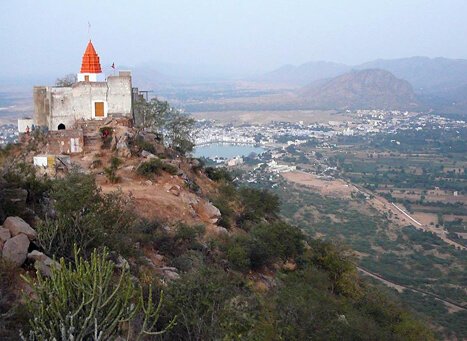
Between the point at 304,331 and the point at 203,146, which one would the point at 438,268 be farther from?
the point at 203,146

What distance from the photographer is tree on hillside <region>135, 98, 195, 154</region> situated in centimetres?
2384

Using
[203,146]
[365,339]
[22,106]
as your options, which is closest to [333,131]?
[203,146]

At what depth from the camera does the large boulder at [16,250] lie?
25.3 feet

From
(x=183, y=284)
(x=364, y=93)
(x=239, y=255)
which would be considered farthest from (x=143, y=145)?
(x=364, y=93)

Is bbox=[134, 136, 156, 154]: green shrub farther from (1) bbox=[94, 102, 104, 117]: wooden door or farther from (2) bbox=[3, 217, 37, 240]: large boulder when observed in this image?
(2) bbox=[3, 217, 37, 240]: large boulder

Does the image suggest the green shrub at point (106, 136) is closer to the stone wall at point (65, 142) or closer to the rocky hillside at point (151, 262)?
the rocky hillside at point (151, 262)

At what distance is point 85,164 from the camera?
18.6 metres

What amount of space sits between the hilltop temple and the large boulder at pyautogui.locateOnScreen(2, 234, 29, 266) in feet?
44.0

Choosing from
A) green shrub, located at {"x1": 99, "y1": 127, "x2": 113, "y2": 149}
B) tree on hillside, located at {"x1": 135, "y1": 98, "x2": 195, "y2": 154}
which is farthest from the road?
green shrub, located at {"x1": 99, "y1": 127, "x2": 113, "y2": 149}

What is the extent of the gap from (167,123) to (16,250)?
57.7 feet

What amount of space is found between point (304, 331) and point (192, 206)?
9.17m

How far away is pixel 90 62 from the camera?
21391 millimetres

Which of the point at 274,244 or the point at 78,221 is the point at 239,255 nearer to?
the point at 274,244

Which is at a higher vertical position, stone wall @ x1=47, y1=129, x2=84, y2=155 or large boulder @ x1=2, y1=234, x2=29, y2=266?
stone wall @ x1=47, y1=129, x2=84, y2=155
